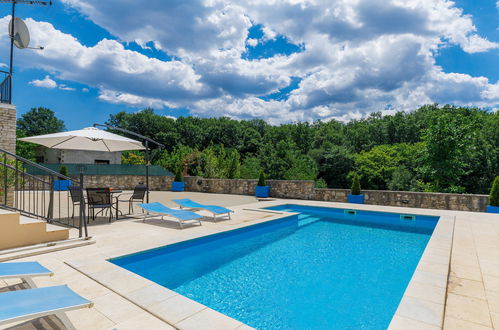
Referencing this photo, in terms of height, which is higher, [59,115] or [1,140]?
[59,115]

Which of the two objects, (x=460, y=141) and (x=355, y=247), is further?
(x=460, y=141)

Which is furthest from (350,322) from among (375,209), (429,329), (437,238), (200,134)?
(200,134)

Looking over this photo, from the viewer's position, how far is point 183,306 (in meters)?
2.99

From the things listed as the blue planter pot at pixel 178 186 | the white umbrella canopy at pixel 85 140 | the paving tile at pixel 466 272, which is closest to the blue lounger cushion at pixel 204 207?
the white umbrella canopy at pixel 85 140

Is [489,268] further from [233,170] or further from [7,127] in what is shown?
[233,170]

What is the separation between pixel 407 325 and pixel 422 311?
0.42 meters

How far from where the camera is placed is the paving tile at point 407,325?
2627 millimetres

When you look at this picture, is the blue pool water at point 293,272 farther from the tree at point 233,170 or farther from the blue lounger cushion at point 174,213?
the tree at point 233,170

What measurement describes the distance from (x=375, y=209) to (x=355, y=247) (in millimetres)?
4789

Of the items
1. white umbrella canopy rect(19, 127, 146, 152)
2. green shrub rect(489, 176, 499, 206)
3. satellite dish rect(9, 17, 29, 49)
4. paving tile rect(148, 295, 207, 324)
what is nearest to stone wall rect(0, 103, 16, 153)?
white umbrella canopy rect(19, 127, 146, 152)

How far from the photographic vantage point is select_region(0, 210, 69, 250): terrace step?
14.6 feet

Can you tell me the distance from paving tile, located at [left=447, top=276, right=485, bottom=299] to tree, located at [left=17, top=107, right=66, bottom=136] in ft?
199

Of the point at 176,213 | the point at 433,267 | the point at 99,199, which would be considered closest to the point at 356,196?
the point at 433,267

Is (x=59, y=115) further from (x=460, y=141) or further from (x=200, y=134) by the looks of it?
(x=460, y=141)
